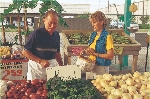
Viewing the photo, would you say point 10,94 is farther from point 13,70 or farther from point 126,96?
→ point 13,70

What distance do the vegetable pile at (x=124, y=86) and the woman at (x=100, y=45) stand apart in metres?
0.40

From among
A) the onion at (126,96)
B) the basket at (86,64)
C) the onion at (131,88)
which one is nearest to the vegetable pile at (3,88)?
the basket at (86,64)

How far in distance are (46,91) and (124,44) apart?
131 inches

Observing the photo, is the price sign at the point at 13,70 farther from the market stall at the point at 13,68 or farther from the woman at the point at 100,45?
the woman at the point at 100,45

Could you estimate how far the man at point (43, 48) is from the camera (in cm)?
339

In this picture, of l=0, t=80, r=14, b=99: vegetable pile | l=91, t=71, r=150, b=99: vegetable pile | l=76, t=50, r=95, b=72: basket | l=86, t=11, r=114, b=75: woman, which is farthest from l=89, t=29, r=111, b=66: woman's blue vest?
l=0, t=80, r=14, b=99: vegetable pile

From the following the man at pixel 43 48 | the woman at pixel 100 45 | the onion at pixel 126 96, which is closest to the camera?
the onion at pixel 126 96

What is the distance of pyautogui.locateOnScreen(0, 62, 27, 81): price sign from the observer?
5.13 m

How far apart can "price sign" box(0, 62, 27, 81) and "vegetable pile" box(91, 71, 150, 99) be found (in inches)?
89.9

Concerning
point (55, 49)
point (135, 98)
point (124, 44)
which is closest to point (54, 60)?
point (55, 49)

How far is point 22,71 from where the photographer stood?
5199 mm

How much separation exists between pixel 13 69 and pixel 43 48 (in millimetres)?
1792

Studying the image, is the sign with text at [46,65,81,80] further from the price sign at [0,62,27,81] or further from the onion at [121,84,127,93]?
the price sign at [0,62,27,81]

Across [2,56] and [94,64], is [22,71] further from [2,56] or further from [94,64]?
[94,64]
